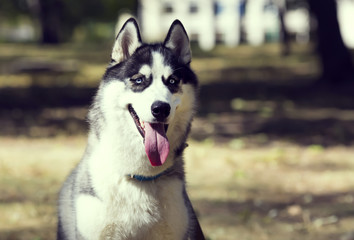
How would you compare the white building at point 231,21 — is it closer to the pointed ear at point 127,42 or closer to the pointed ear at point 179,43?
the pointed ear at point 179,43

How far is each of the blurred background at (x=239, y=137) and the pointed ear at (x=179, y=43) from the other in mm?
1004

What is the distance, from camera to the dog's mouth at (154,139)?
4453mm

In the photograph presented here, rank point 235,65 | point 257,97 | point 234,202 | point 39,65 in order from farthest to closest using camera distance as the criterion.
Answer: point 235,65, point 39,65, point 257,97, point 234,202

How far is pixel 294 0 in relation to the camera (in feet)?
100

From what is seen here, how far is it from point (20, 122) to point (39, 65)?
20.5 ft

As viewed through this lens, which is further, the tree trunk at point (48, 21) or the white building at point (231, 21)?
the white building at point (231, 21)

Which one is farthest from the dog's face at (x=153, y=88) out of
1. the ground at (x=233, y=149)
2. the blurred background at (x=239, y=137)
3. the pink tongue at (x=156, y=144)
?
the ground at (x=233, y=149)

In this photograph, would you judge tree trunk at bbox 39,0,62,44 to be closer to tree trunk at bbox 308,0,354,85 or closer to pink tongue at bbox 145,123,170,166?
tree trunk at bbox 308,0,354,85

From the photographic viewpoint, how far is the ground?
289 inches

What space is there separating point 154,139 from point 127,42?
81 centimetres

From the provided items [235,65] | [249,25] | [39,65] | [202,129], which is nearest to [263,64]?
[235,65]

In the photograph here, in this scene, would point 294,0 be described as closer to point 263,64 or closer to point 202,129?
point 263,64

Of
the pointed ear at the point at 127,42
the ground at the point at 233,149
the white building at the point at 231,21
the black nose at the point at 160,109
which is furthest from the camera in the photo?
the white building at the point at 231,21

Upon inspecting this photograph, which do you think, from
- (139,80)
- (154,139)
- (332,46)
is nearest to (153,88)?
(139,80)
